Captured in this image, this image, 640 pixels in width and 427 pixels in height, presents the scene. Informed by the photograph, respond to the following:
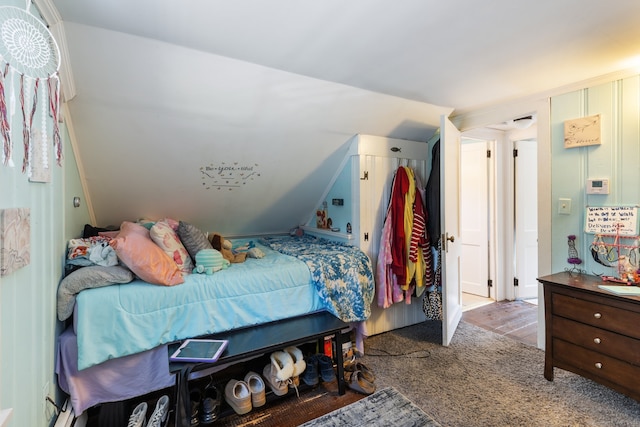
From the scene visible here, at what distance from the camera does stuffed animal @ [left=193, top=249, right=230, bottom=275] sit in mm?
2031

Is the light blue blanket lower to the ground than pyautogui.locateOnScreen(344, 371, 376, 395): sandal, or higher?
higher

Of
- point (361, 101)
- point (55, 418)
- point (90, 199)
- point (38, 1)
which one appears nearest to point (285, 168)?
point (361, 101)

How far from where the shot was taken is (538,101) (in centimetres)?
253

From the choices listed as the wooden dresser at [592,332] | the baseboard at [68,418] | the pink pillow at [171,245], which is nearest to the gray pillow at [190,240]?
the pink pillow at [171,245]

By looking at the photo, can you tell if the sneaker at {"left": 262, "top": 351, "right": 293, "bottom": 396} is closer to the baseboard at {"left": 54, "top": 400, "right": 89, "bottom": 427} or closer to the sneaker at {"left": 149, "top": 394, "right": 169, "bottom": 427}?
the sneaker at {"left": 149, "top": 394, "right": 169, "bottom": 427}

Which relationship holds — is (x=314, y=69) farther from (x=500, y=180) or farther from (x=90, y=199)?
(x=500, y=180)

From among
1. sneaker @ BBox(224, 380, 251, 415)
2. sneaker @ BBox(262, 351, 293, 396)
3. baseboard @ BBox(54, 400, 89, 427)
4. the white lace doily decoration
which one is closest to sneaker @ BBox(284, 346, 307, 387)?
sneaker @ BBox(262, 351, 293, 396)

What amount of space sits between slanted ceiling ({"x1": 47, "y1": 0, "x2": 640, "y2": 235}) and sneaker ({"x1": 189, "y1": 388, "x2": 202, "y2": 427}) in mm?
1567

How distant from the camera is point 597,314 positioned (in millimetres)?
1849

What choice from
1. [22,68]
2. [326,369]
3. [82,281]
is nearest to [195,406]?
[326,369]

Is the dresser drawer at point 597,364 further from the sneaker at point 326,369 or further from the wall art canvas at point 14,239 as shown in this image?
the wall art canvas at point 14,239

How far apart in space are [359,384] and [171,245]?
1.56m

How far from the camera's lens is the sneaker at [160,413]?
1683mm

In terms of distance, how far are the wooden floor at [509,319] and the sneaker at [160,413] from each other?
9.29 ft
